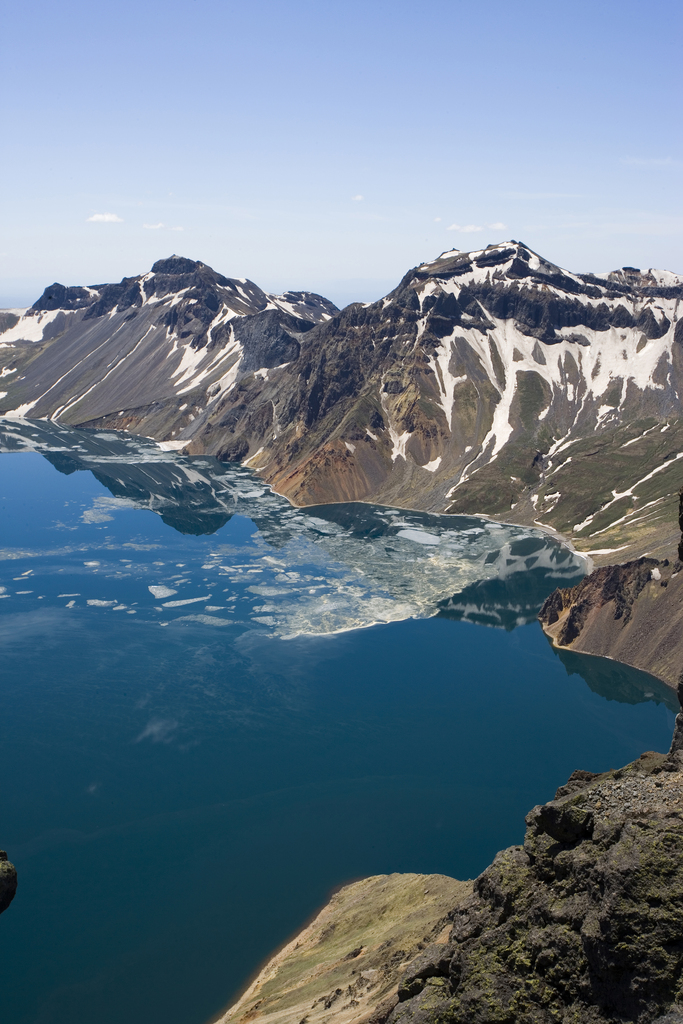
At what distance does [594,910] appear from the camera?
95.3 feet

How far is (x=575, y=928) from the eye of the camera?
96.4 ft

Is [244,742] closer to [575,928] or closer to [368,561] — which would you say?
[575,928]

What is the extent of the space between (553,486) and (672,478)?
26.9 m

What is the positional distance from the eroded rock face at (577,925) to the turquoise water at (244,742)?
24.8m

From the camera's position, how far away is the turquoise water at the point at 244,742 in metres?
54.0

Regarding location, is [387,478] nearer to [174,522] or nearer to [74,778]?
[174,522]

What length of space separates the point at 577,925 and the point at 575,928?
0.15 meters

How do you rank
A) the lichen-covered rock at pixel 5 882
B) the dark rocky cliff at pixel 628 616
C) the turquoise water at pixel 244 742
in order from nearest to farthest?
1. the lichen-covered rock at pixel 5 882
2. the turquoise water at pixel 244 742
3. the dark rocky cliff at pixel 628 616

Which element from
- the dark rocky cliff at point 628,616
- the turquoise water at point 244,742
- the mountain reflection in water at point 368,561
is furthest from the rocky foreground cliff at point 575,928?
the mountain reflection in water at point 368,561

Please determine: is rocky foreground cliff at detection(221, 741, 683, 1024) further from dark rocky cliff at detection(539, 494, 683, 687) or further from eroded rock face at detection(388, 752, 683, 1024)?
dark rocky cliff at detection(539, 494, 683, 687)

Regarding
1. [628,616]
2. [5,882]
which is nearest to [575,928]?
[5,882]

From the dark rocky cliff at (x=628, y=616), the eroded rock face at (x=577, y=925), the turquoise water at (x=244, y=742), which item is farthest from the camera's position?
the dark rocky cliff at (x=628, y=616)

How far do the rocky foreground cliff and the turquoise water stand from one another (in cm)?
1978

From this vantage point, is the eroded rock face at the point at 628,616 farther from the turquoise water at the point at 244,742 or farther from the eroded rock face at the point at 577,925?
the eroded rock face at the point at 577,925
